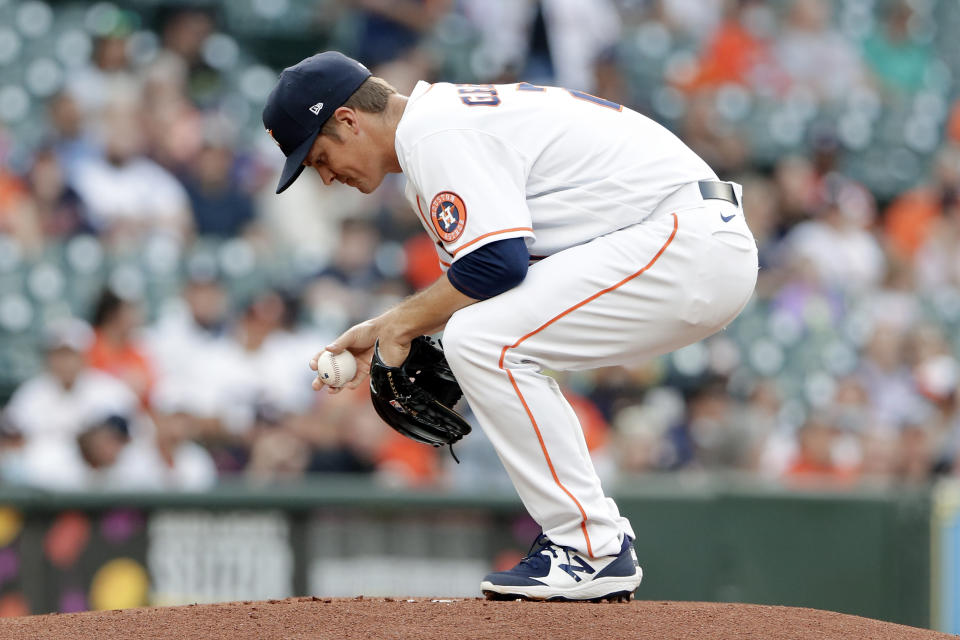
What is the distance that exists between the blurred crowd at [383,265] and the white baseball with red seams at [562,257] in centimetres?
346

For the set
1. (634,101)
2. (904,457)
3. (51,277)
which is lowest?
(904,457)

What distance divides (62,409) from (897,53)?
9.47 metres

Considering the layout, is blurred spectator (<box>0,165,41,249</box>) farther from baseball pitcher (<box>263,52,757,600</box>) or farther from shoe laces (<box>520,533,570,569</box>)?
shoe laces (<box>520,533,570,569</box>)

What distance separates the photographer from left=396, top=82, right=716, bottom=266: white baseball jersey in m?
3.42

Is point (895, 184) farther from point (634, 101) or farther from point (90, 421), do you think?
point (90, 421)

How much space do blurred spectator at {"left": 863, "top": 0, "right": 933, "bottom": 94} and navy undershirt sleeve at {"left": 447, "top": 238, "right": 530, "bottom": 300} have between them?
34.0ft

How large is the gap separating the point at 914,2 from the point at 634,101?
4.17 metres

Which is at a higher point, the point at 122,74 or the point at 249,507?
the point at 122,74

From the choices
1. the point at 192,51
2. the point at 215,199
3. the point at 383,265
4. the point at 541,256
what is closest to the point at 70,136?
the point at 215,199

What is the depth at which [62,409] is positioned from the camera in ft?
22.8

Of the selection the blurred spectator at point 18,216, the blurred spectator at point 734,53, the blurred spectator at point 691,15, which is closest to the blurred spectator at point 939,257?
the blurred spectator at point 734,53

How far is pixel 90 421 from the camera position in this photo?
270 inches

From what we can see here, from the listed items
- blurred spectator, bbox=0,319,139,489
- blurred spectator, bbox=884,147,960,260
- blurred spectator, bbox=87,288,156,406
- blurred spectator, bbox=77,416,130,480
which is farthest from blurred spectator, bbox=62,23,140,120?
blurred spectator, bbox=884,147,960,260

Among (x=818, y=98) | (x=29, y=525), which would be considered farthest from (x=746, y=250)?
(x=818, y=98)
